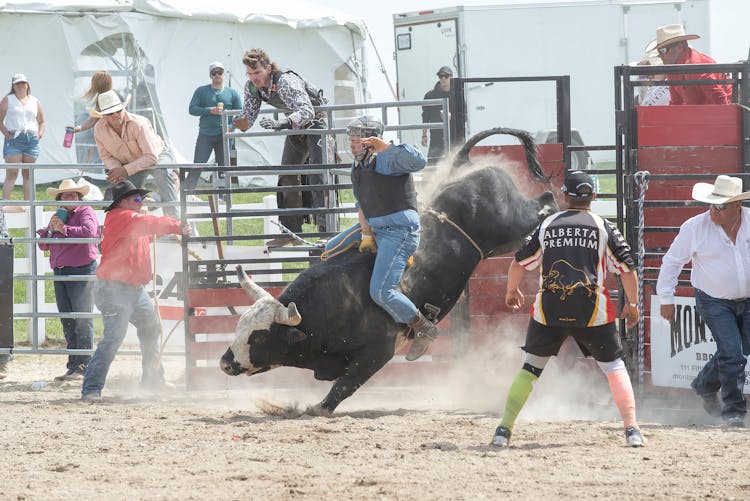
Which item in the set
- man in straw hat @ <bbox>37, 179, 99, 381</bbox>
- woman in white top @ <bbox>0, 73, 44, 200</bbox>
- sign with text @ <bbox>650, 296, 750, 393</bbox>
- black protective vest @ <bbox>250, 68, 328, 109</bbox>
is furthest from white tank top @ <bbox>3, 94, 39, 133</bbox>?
sign with text @ <bbox>650, 296, 750, 393</bbox>

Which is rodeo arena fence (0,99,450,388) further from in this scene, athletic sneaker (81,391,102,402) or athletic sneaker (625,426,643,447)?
athletic sneaker (625,426,643,447)

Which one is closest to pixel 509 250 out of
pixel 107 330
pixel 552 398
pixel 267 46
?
pixel 552 398

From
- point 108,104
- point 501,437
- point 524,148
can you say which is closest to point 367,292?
point 524,148

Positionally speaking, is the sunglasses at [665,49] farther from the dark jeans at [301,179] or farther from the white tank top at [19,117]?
the white tank top at [19,117]

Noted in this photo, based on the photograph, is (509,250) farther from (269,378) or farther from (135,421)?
(135,421)

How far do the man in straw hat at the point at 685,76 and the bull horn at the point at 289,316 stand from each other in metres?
3.61

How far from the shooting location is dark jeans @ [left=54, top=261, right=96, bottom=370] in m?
10.5

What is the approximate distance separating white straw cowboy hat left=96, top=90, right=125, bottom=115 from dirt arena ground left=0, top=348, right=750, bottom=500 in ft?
7.69

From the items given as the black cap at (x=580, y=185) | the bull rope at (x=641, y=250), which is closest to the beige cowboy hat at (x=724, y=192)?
the bull rope at (x=641, y=250)

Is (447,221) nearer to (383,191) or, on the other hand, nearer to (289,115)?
(383,191)

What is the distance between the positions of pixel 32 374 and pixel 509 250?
457cm

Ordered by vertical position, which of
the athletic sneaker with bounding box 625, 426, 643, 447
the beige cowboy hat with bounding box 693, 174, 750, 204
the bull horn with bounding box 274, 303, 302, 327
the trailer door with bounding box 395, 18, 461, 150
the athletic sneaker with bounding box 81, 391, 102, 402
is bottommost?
the athletic sneaker with bounding box 81, 391, 102, 402

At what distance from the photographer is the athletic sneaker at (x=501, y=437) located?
6539 millimetres

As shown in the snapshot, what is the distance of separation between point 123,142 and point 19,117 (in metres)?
6.74
